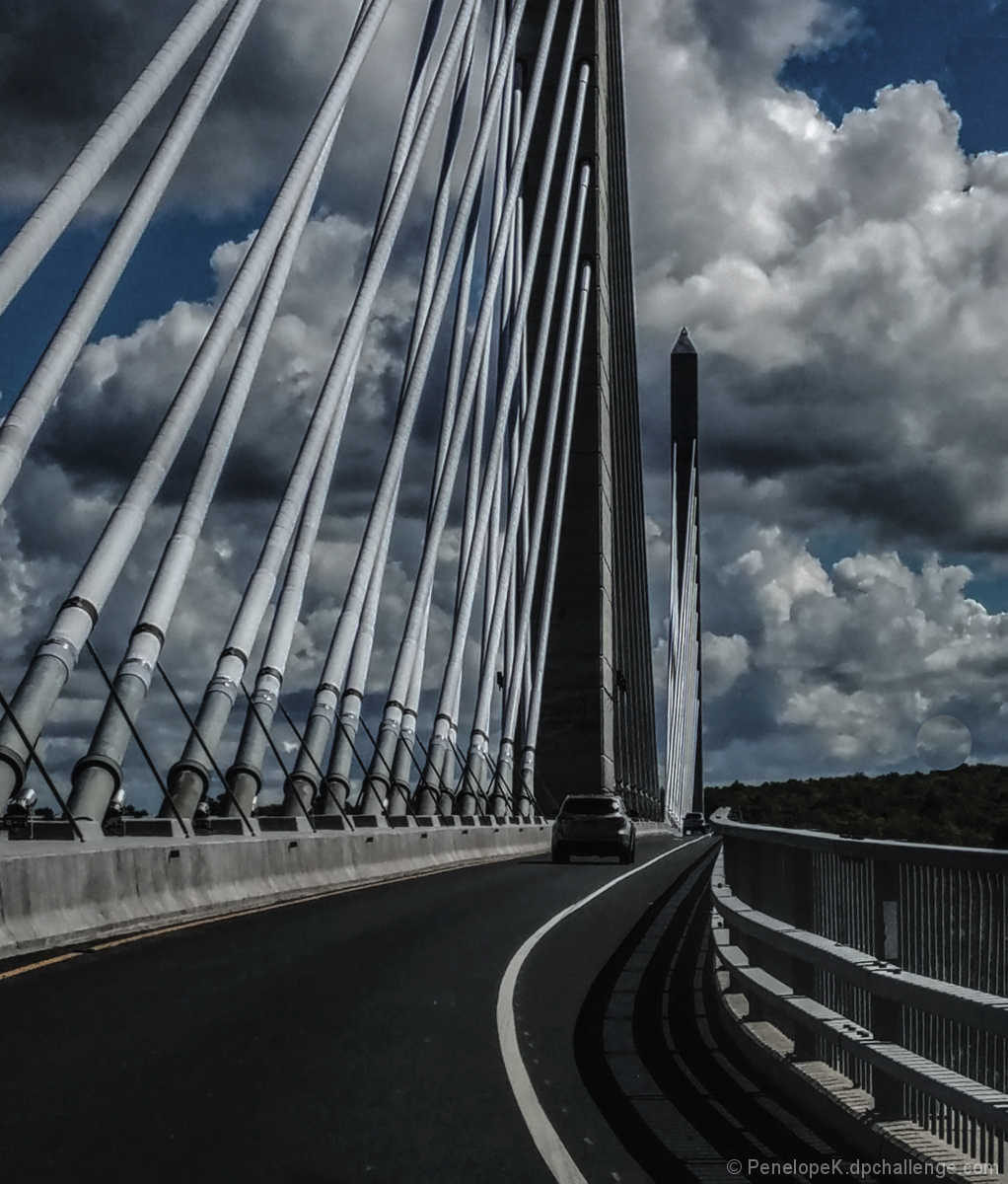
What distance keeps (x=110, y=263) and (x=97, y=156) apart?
1163 mm

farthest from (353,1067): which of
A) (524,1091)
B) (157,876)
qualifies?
(157,876)

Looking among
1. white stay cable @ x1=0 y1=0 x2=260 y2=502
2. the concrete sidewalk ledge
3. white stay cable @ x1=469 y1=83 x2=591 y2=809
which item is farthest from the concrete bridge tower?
white stay cable @ x1=0 y1=0 x2=260 y2=502

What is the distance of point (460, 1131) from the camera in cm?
682

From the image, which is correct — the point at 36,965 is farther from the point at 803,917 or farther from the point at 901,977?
the point at 901,977

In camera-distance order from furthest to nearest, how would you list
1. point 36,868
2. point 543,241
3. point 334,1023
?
point 543,241, point 36,868, point 334,1023

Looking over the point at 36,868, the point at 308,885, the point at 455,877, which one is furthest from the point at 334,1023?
the point at 455,877

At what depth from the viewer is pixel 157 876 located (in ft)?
51.0

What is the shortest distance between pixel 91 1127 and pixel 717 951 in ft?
18.6

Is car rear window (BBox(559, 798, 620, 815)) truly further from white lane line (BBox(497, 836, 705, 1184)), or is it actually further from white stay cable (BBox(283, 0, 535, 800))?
white lane line (BBox(497, 836, 705, 1184))

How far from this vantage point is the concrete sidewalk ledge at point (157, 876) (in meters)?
12.4

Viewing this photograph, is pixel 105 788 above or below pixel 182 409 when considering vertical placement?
below

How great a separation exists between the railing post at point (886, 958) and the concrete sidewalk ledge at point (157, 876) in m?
7.01

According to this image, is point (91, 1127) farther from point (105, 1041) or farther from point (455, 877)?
point (455, 877)

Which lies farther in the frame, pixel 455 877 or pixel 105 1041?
pixel 455 877
